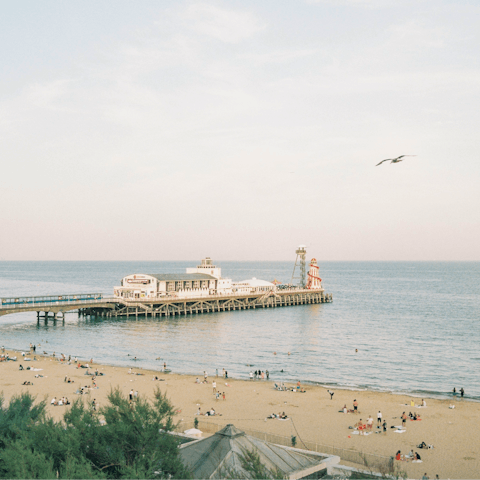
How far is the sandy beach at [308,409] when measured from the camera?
80.8ft

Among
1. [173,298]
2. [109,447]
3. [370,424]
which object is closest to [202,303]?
[173,298]

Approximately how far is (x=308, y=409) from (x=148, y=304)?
50.3 m

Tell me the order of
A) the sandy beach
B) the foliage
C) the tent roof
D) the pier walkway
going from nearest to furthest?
the foliage, the tent roof, the sandy beach, the pier walkway

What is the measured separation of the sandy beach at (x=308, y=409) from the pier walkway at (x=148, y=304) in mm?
25616

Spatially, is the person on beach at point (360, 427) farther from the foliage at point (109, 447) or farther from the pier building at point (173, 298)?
the pier building at point (173, 298)

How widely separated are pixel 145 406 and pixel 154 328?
54.6 meters

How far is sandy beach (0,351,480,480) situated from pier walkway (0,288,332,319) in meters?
25.6

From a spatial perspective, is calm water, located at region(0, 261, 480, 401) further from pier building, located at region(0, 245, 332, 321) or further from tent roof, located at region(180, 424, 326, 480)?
tent roof, located at region(180, 424, 326, 480)

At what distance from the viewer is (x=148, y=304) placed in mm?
79062

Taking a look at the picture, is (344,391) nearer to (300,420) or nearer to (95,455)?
(300,420)

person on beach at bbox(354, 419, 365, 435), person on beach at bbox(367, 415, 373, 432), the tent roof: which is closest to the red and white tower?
person on beach at bbox(367, 415, 373, 432)

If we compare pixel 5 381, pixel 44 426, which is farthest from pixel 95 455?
pixel 5 381

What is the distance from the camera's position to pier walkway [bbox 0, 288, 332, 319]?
6969 cm

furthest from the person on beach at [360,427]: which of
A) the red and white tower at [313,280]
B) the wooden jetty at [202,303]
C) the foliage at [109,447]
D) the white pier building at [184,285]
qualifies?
the red and white tower at [313,280]
